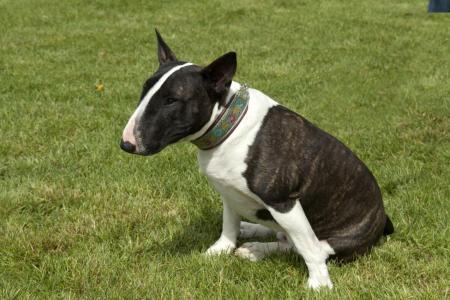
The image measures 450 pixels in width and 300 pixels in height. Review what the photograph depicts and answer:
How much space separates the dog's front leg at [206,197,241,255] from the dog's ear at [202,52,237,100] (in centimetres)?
128

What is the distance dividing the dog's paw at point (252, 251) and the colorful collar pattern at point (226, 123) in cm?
110

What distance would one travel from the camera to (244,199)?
13.4 feet

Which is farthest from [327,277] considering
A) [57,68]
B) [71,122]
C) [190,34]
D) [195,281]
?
[190,34]

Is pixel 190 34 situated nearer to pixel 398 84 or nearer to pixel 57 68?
pixel 57 68

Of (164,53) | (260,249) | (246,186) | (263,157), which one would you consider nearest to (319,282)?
(260,249)

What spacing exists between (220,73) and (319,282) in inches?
64.6

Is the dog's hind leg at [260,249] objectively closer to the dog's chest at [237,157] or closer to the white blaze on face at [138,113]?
the dog's chest at [237,157]

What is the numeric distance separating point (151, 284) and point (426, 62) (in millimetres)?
8942

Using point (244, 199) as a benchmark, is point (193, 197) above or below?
below

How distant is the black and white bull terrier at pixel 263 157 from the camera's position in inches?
143

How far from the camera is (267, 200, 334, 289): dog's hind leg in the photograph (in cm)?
394

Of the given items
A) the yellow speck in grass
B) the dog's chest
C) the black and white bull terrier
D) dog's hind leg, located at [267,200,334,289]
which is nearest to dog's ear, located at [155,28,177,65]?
the black and white bull terrier

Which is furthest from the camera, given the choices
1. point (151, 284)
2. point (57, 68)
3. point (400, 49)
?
point (400, 49)

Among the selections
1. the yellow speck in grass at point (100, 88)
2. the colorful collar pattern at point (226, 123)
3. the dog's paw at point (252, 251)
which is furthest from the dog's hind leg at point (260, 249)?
the yellow speck in grass at point (100, 88)
